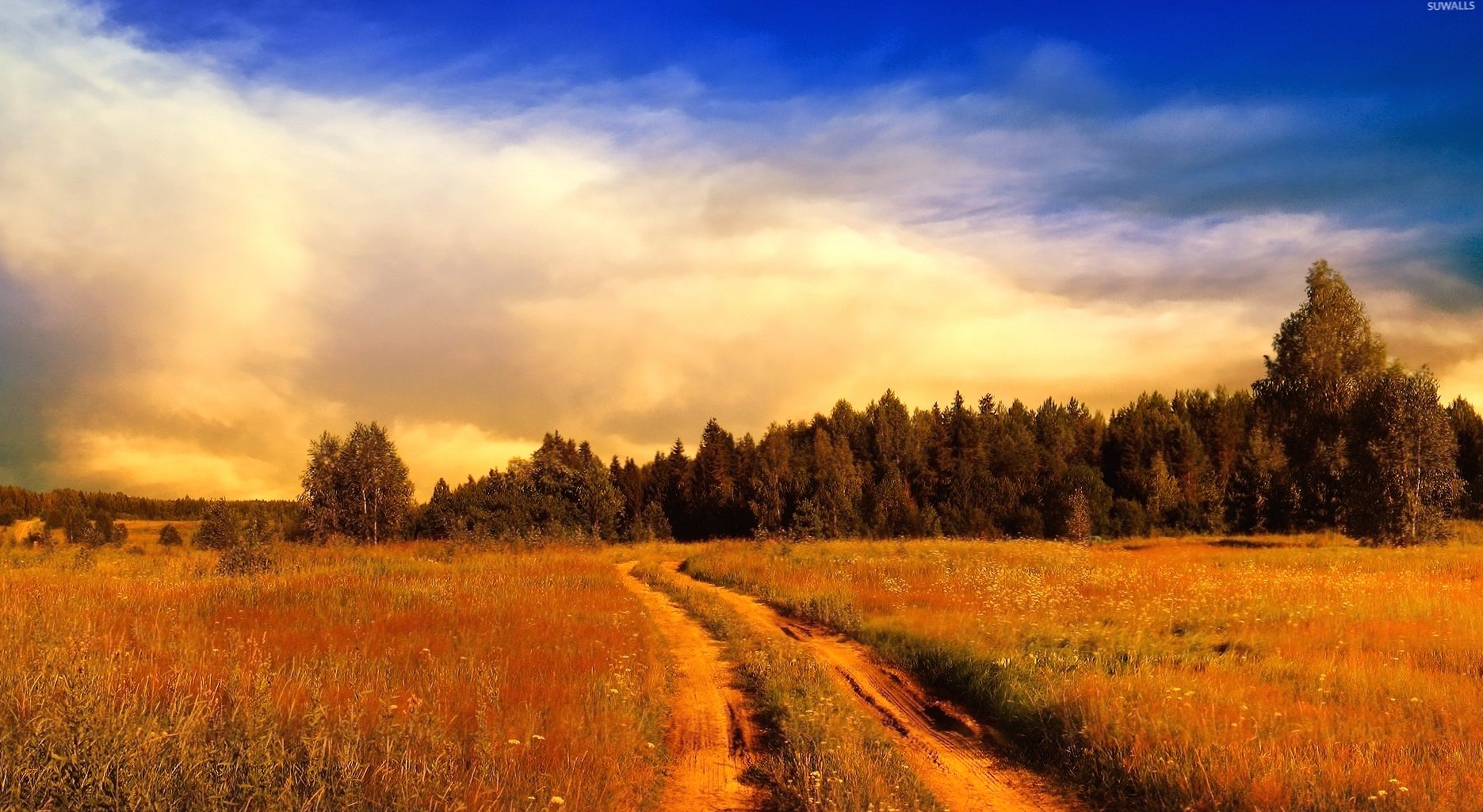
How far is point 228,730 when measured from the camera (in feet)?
20.2

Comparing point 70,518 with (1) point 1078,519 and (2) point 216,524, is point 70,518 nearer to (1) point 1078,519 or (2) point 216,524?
(2) point 216,524

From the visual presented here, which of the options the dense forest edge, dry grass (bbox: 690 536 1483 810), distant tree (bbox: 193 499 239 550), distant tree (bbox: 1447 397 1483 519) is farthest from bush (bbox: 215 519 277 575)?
distant tree (bbox: 1447 397 1483 519)

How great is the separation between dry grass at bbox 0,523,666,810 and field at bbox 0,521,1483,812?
43 mm

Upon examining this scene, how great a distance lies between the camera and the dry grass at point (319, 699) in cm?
521

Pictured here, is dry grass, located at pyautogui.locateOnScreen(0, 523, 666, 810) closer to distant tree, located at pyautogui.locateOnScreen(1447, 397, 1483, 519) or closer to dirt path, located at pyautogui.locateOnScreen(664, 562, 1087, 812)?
dirt path, located at pyautogui.locateOnScreen(664, 562, 1087, 812)

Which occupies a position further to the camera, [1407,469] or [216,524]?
[216,524]

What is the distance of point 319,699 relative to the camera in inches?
296

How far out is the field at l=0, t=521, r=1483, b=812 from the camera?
575 cm

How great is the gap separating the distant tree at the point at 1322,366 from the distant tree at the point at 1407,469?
630 cm

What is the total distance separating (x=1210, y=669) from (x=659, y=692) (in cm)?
756

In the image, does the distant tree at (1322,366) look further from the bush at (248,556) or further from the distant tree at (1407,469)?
the bush at (248,556)

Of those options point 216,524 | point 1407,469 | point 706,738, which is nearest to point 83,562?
point 706,738

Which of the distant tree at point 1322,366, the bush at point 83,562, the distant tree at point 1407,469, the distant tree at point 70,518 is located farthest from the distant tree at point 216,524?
the distant tree at point 1322,366

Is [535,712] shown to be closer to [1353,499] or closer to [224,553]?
[224,553]
